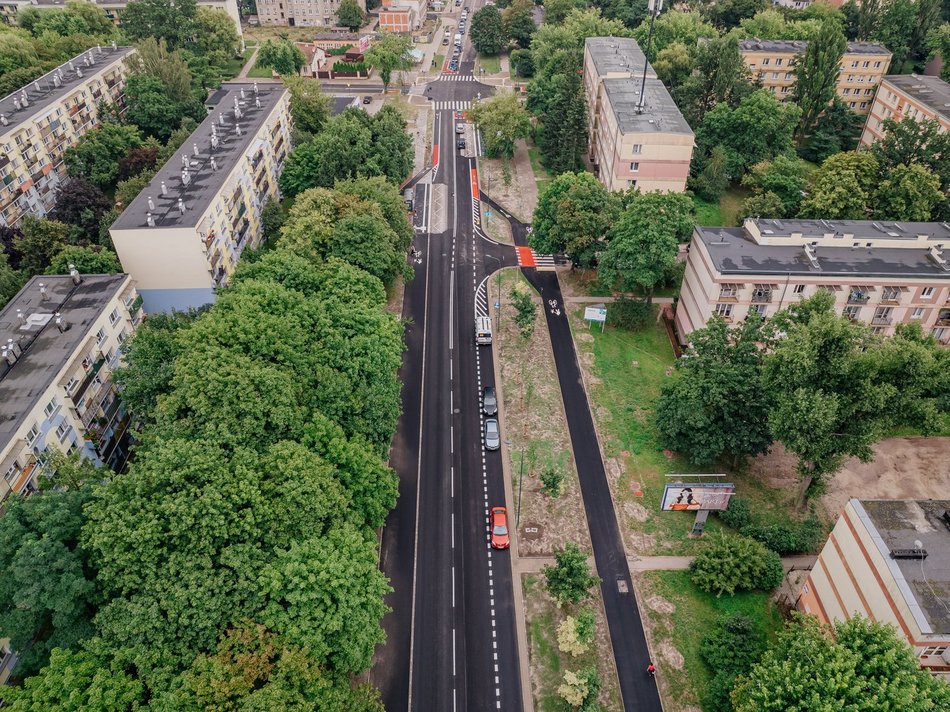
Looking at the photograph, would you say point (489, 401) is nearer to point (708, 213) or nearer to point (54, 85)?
point (708, 213)

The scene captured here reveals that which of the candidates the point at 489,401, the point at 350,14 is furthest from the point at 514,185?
the point at 350,14

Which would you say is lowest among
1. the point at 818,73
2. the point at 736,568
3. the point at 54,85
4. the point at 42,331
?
the point at 736,568

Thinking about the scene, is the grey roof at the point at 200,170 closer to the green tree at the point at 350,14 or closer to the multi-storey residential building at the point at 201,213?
the multi-storey residential building at the point at 201,213

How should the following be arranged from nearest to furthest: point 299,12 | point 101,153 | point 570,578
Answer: point 570,578, point 101,153, point 299,12

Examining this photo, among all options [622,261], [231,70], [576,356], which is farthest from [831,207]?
[231,70]

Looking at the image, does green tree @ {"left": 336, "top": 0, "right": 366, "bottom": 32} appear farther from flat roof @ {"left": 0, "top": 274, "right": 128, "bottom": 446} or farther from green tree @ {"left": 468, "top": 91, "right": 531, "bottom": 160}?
flat roof @ {"left": 0, "top": 274, "right": 128, "bottom": 446}
